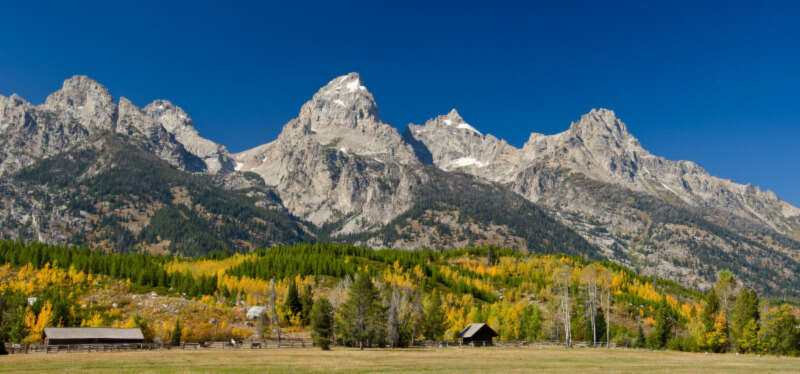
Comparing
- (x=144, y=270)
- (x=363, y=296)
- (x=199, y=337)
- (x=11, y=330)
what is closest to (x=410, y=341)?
(x=363, y=296)

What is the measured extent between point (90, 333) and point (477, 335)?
229 ft

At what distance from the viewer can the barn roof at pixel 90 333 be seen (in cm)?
9081

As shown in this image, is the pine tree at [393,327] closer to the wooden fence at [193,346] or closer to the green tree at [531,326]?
the wooden fence at [193,346]

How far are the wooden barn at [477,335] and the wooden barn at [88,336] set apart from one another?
60100mm

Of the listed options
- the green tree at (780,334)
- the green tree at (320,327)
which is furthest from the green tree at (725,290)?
the green tree at (320,327)

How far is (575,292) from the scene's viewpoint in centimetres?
19825

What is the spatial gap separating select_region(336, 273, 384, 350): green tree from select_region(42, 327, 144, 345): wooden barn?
3721cm

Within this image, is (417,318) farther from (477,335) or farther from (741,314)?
(741,314)

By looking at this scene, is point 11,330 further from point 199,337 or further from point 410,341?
point 410,341

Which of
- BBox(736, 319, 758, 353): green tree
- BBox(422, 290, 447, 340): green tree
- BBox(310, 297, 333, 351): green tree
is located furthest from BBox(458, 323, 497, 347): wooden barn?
BBox(736, 319, 758, 353): green tree

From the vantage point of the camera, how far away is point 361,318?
89812mm

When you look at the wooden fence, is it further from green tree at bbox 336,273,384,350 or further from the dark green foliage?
the dark green foliage

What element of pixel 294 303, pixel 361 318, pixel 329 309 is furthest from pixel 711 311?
pixel 294 303

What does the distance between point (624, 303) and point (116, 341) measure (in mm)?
155012
